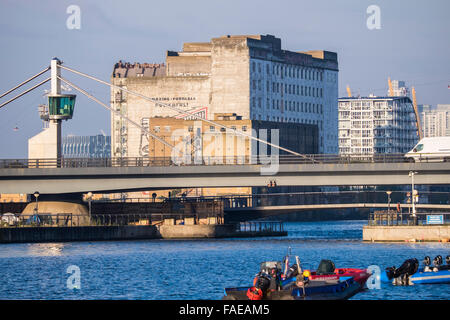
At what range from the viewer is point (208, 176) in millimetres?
114875

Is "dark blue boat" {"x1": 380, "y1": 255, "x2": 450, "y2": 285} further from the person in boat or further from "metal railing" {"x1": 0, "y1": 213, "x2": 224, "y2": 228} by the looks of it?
"metal railing" {"x1": 0, "y1": 213, "x2": 224, "y2": 228}

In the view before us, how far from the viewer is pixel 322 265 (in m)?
73.6

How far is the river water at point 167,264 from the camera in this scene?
7269 centimetres

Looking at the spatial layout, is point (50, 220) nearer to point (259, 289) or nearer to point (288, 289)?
point (288, 289)

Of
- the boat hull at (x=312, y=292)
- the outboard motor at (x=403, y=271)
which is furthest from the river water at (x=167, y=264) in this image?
the boat hull at (x=312, y=292)

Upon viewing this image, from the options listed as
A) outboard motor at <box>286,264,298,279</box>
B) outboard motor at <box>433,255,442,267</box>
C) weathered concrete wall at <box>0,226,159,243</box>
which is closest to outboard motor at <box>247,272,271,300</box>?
outboard motor at <box>286,264,298,279</box>

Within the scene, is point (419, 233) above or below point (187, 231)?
above

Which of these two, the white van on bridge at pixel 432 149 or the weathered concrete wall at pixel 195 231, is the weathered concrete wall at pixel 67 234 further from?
the white van on bridge at pixel 432 149

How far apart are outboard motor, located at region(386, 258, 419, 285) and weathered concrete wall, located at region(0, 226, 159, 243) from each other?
49204 millimetres

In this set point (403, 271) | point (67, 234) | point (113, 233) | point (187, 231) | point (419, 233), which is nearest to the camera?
point (403, 271)

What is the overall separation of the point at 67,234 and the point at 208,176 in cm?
1668

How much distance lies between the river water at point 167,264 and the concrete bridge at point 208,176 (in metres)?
6.14

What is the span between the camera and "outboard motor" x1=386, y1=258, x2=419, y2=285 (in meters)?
76.4

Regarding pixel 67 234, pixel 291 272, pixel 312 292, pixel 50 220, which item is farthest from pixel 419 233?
pixel 312 292
